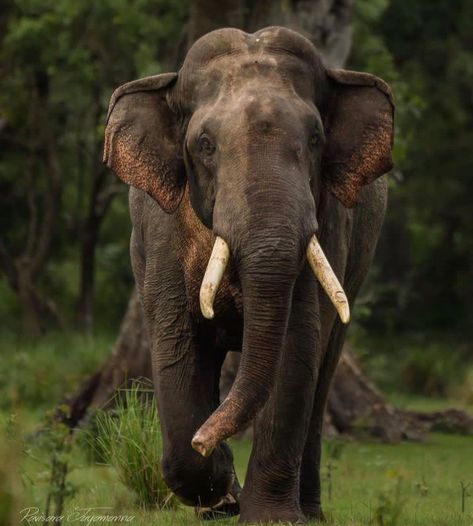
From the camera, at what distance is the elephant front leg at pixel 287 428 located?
32.1 ft

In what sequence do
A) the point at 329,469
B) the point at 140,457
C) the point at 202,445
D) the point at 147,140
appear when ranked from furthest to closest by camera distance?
the point at 329,469
the point at 140,457
the point at 147,140
the point at 202,445

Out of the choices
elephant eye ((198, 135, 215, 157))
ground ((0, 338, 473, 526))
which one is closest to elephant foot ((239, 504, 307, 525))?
ground ((0, 338, 473, 526))

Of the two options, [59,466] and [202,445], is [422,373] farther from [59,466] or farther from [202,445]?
[59,466]

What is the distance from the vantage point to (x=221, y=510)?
10695mm

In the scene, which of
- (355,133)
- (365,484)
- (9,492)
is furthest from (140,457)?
(9,492)

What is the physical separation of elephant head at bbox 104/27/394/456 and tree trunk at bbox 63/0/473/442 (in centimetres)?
786

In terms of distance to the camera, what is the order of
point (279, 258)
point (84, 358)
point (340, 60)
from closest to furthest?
point (279, 258), point (340, 60), point (84, 358)

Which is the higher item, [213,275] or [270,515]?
[213,275]

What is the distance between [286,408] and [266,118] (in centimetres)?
157

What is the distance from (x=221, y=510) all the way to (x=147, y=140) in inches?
84.9

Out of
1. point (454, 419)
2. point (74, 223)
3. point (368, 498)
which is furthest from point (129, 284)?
point (368, 498)

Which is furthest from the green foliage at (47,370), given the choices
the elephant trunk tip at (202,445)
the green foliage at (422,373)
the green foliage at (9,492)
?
the green foliage at (9,492)

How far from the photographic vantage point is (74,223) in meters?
32.8

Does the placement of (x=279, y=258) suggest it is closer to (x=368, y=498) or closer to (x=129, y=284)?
(x=368, y=498)
